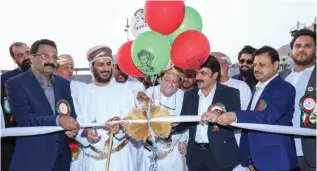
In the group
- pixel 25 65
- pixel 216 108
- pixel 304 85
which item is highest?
pixel 25 65

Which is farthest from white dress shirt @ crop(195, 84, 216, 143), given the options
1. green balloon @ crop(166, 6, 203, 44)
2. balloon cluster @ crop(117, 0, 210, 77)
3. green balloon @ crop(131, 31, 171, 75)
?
green balloon @ crop(166, 6, 203, 44)

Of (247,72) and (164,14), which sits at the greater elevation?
(164,14)

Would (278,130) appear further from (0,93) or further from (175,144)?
(0,93)

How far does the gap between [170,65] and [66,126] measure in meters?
A: 1.46

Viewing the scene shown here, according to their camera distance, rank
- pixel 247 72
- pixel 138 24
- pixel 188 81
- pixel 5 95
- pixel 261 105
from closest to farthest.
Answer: pixel 261 105 → pixel 138 24 → pixel 5 95 → pixel 247 72 → pixel 188 81

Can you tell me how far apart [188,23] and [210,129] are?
129cm

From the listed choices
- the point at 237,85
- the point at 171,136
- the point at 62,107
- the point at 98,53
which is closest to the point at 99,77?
the point at 98,53

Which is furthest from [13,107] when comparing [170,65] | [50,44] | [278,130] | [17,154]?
[278,130]

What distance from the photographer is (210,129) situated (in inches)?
159

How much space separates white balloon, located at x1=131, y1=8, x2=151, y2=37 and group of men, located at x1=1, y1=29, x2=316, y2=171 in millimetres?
583

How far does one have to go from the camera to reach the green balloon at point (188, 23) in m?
4.39

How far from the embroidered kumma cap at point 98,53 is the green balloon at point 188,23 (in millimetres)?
743

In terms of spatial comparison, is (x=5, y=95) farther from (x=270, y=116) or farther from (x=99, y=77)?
(x=270, y=116)

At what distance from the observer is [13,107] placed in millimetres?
3932
